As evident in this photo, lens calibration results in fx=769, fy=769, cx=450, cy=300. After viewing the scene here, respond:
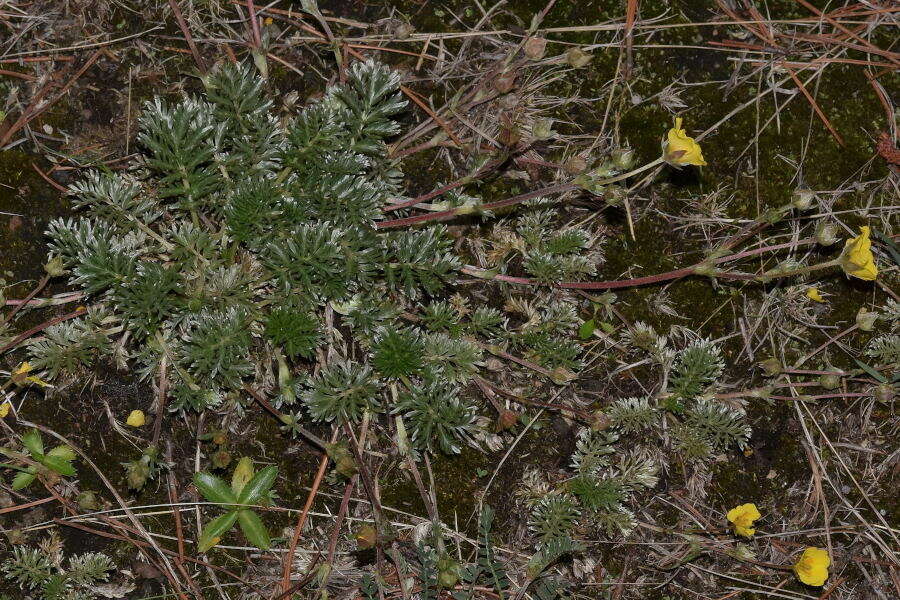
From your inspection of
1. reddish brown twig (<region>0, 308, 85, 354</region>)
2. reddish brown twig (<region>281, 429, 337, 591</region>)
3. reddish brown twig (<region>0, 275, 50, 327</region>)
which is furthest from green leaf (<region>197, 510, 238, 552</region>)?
reddish brown twig (<region>0, 275, 50, 327</region>)

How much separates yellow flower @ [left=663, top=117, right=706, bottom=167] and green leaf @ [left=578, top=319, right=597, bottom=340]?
37.1 inches

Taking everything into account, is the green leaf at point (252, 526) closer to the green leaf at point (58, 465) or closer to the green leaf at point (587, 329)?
the green leaf at point (58, 465)

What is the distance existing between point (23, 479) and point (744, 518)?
3.25 metres

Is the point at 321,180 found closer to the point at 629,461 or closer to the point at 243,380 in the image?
the point at 243,380

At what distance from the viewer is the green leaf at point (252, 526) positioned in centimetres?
342

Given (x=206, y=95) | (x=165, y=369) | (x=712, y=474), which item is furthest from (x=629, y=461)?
(x=206, y=95)

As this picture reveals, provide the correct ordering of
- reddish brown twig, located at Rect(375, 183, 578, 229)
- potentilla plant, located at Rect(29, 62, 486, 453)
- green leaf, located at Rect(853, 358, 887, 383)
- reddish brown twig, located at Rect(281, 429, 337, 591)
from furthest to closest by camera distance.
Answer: green leaf, located at Rect(853, 358, 887, 383)
reddish brown twig, located at Rect(281, 429, 337, 591)
potentilla plant, located at Rect(29, 62, 486, 453)
reddish brown twig, located at Rect(375, 183, 578, 229)

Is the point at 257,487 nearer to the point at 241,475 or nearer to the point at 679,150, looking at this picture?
the point at 241,475

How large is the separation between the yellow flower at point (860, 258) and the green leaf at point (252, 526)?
2.76 m

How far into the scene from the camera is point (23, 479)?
11.1ft

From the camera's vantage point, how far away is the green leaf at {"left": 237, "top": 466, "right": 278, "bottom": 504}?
343 centimetres

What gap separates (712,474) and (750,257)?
42.8 inches

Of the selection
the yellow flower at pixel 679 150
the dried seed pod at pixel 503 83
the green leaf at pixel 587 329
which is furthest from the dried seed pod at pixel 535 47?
the green leaf at pixel 587 329

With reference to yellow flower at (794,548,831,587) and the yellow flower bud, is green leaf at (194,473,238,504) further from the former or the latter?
the yellow flower bud
